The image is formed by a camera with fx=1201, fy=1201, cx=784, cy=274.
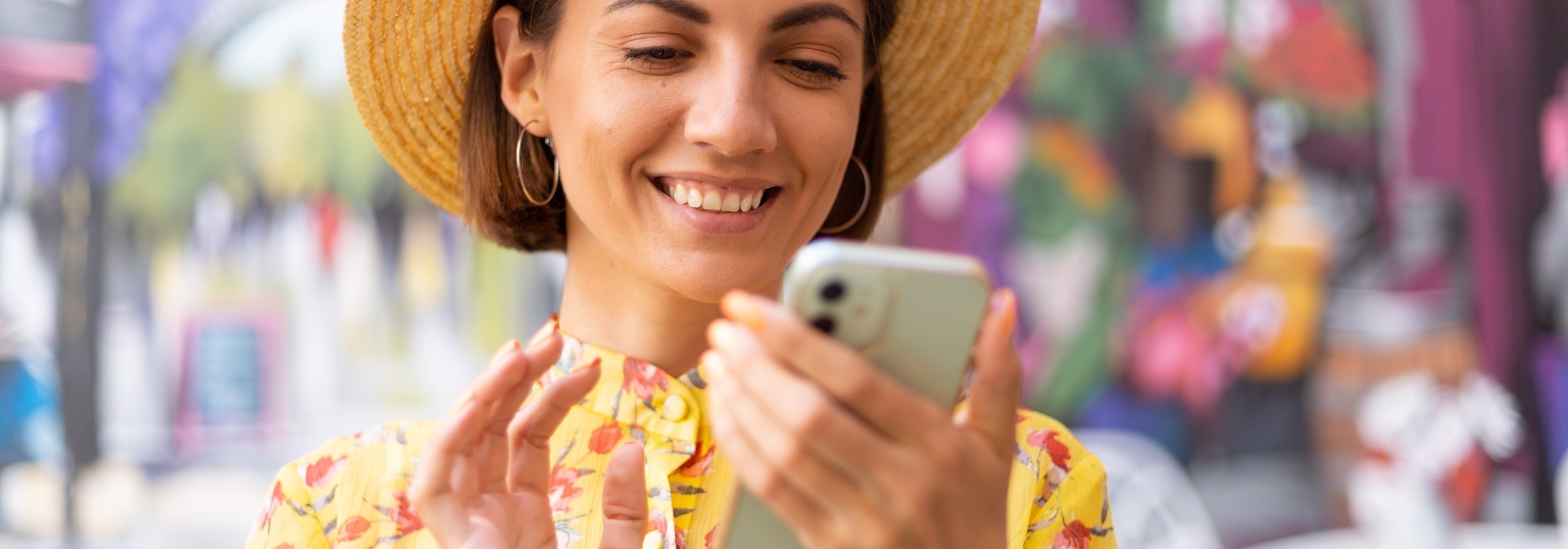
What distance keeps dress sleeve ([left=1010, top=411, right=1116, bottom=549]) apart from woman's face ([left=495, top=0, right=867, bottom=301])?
33 centimetres

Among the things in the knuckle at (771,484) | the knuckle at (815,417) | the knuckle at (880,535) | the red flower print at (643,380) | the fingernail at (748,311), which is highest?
the fingernail at (748,311)

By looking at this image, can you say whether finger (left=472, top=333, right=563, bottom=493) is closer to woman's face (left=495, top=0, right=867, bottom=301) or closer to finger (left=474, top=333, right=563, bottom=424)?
finger (left=474, top=333, right=563, bottom=424)

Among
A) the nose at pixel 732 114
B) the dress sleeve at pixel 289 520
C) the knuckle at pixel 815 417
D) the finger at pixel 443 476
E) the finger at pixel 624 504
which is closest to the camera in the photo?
the knuckle at pixel 815 417

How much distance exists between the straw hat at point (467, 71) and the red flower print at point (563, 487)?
495mm

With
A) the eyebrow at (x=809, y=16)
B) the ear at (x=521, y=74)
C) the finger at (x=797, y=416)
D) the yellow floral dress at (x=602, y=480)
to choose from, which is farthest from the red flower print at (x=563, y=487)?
the finger at (x=797, y=416)

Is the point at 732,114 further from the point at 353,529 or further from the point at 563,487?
the point at 353,529

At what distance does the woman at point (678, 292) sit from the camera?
2.02ft

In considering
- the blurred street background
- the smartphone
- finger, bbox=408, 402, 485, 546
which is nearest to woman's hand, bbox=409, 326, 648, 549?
finger, bbox=408, 402, 485, 546

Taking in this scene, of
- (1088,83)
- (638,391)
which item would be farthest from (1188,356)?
(638,391)

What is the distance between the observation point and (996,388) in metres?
0.66

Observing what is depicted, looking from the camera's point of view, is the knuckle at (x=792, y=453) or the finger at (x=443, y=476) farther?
the finger at (x=443, y=476)

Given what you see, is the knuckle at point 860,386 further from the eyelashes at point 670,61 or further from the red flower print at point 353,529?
the red flower print at point 353,529

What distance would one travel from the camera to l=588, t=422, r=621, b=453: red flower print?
Answer: 117 centimetres

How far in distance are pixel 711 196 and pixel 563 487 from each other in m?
0.32
